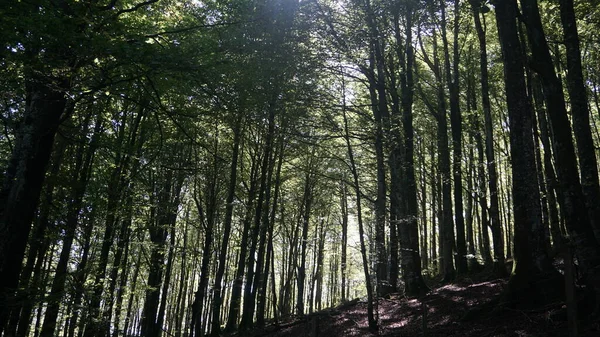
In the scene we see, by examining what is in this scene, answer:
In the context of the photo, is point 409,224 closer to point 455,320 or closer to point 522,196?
point 455,320

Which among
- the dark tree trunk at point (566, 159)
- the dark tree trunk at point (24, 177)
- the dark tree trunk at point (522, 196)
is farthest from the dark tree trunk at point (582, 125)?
the dark tree trunk at point (24, 177)

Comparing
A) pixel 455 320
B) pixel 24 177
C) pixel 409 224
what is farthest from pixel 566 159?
pixel 24 177

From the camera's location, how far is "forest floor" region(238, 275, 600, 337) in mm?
6863

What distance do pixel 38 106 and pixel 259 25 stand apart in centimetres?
500

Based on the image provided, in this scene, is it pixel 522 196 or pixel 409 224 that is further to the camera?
pixel 409 224

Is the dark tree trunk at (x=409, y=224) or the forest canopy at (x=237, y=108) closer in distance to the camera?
the forest canopy at (x=237, y=108)

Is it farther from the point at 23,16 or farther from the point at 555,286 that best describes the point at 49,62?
the point at 555,286

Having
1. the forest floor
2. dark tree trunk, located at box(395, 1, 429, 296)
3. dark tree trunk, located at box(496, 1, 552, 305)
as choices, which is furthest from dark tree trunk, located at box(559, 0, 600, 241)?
dark tree trunk, located at box(395, 1, 429, 296)

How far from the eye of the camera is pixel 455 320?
910 cm

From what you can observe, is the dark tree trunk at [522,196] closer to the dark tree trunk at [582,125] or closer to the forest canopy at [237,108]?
the forest canopy at [237,108]

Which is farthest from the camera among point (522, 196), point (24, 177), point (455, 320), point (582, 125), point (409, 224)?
point (409, 224)

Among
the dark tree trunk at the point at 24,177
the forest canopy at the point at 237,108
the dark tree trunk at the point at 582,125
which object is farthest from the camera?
the dark tree trunk at the point at 582,125

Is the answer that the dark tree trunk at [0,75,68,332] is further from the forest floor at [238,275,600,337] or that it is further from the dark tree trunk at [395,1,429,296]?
the dark tree trunk at [395,1,429,296]

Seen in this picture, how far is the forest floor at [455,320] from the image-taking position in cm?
686
